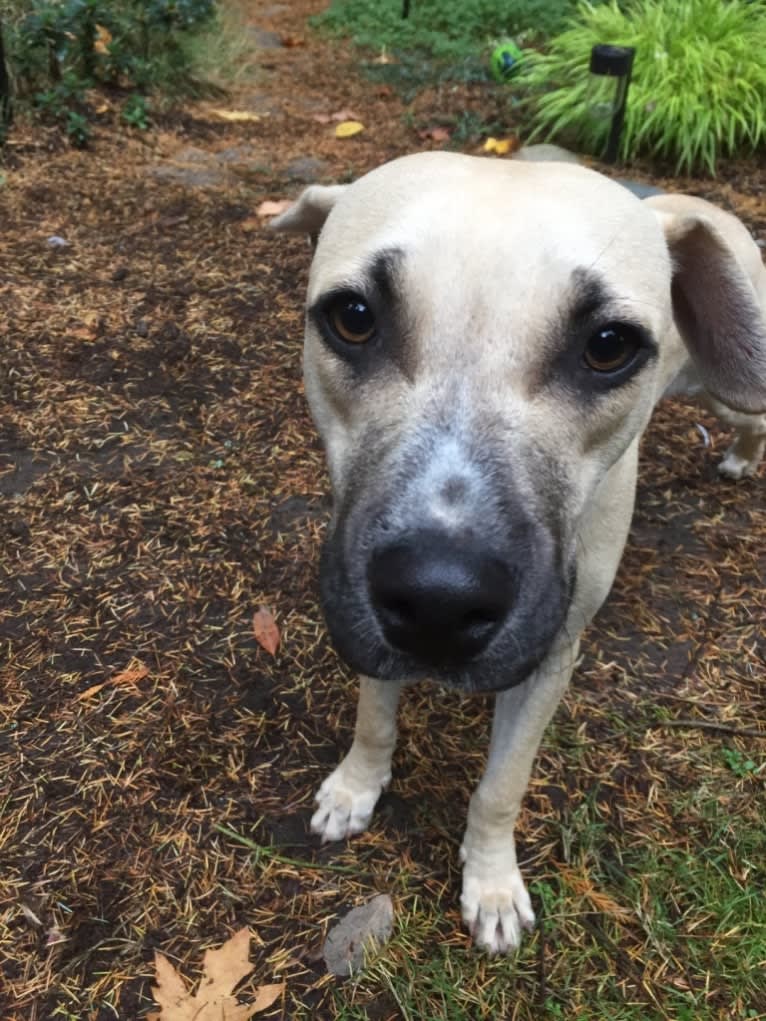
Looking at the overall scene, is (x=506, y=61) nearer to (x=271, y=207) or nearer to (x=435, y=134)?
(x=435, y=134)

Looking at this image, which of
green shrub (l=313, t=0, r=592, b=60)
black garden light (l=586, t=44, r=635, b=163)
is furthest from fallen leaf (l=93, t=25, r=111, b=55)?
black garden light (l=586, t=44, r=635, b=163)

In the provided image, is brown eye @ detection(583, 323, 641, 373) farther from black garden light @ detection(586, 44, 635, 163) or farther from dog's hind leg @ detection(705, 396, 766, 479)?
black garden light @ detection(586, 44, 635, 163)

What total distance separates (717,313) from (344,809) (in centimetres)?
193

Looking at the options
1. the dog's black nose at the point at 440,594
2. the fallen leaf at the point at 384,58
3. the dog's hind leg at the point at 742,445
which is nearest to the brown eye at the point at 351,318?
the dog's black nose at the point at 440,594

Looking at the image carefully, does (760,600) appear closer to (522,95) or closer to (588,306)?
(588,306)

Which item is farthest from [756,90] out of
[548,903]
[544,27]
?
[548,903]

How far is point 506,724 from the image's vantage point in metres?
2.46

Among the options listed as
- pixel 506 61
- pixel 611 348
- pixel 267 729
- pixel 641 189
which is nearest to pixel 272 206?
pixel 641 189

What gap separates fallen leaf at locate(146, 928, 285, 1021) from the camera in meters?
2.23

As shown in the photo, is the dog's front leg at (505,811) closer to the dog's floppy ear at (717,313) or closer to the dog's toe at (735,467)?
the dog's floppy ear at (717,313)

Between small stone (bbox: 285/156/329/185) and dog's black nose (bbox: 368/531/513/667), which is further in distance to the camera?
small stone (bbox: 285/156/329/185)

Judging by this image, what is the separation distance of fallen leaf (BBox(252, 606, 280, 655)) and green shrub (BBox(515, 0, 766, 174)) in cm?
571

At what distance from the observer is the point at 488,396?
5.77 feet

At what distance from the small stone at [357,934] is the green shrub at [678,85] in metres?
6.53
